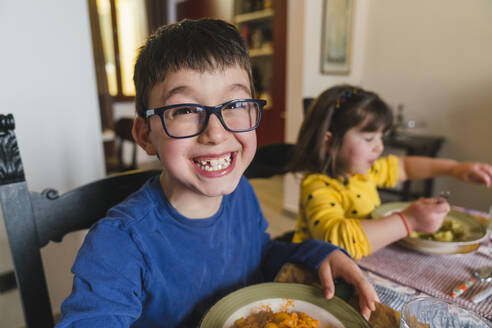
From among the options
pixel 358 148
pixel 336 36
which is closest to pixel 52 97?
pixel 358 148

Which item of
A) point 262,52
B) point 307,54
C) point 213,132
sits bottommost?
point 213,132

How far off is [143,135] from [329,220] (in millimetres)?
543

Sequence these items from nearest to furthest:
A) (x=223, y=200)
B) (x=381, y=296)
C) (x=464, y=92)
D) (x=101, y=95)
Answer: (x=381, y=296), (x=223, y=200), (x=464, y=92), (x=101, y=95)

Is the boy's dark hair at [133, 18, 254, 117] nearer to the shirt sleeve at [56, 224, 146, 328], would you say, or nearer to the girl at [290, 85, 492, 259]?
the shirt sleeve at [56, 224, 146, 328]

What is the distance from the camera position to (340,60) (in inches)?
104

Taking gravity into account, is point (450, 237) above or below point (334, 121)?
below

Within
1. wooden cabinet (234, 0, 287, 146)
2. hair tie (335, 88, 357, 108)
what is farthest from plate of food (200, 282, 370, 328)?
wooden cabinet (234, 0, 287, 146)

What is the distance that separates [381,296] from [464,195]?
223cm

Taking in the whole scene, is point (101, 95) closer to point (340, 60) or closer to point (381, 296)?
point (340, 60)

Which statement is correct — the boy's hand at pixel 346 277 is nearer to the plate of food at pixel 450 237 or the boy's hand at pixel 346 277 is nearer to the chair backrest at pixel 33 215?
the plate of food at pixel 450 237

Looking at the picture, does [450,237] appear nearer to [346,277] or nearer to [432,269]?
[432,269]

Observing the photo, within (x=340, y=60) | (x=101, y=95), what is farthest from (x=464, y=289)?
(x=101, y=95)

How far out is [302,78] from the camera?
257cm

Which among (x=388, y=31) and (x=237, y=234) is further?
(x=388, y=31)
